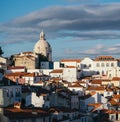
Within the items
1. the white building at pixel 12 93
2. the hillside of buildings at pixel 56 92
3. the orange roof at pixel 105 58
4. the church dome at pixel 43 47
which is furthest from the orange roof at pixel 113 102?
the church dome at pixel 43 47

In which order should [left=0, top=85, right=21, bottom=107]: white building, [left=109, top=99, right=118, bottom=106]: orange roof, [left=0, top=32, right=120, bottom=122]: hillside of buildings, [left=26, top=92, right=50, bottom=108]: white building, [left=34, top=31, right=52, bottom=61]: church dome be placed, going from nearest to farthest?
[left=0, top=32, right=120, bottom=122]: hillside of buildings < [left=0, top=85, right=21, bottom=107]: white building < [left=26, top=92, right=50, bottom=108]: white building < [left=109, top=99, right=118, bottom=106]: orange roof < [left=34, top=31, right=52, bottom=61]: church dome

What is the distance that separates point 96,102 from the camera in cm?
5578

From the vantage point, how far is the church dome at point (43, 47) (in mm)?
119500

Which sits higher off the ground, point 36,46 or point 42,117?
point 36,46

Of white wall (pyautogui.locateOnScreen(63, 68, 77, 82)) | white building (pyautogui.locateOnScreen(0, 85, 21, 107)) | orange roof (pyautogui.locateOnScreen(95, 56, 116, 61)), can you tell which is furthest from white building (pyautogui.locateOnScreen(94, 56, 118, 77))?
white building (pyautogui.locateOnScreen(0, 85, 21, 107))

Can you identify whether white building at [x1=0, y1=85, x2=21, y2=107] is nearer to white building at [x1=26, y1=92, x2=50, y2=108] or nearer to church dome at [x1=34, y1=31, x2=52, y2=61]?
white building at [x1=26, y1=92, x2=50, y2=108]

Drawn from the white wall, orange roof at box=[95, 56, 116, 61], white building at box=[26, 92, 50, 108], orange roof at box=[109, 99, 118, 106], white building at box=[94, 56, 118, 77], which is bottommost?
orange roof at box=[109, 99, 118, 106]

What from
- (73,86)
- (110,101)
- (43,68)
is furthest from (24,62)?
(110,101)

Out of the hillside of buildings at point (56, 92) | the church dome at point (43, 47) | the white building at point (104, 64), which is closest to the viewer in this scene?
the hillside of buildings at point (56, 92)

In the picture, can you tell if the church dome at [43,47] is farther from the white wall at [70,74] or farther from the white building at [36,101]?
the white building at [36,101]

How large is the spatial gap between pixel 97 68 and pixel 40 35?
23527 mm

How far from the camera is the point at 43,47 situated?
120m

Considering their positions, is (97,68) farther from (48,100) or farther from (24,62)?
(48,100)

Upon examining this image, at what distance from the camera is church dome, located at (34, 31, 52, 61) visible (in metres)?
120
